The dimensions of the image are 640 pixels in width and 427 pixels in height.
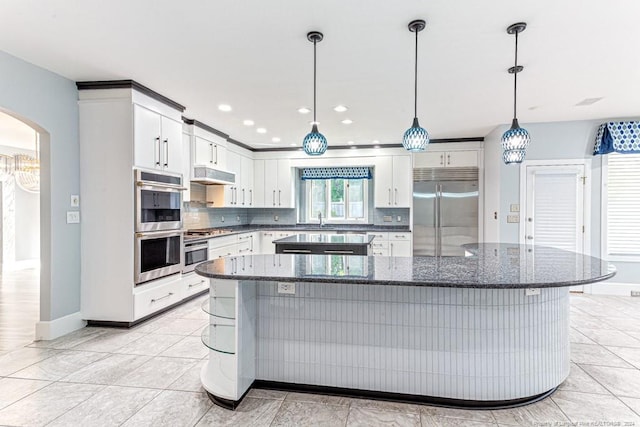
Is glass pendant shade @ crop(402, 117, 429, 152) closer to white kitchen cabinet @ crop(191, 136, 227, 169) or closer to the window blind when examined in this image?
white kitchen cabinet @ crop(191, 136, 227, 169)

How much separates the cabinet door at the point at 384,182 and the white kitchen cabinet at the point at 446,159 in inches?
18.9

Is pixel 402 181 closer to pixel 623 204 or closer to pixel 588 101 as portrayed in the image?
pixel 588 101

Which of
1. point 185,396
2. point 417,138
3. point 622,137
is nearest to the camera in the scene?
point 185,396

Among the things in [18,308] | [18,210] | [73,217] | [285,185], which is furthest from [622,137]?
[18,210]

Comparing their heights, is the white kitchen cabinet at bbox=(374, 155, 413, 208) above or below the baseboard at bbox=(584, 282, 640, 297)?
above

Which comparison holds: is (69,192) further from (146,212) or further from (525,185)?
(525,185)

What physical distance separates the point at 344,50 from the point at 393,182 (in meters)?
3.85

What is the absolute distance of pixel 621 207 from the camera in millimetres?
4789

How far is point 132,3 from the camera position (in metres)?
2.10

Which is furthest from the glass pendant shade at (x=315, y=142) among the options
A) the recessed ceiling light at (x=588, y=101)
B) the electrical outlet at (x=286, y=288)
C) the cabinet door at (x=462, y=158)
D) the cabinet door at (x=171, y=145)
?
the cabinet door at (x=462, y=158)

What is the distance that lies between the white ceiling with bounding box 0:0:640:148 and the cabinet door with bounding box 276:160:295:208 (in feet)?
8.08

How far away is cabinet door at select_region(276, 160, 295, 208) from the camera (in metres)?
6.75

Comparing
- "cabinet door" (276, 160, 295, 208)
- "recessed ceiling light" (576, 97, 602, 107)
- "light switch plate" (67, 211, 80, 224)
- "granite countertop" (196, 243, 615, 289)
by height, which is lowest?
"granite countertop" (196, 243, 615, 289)

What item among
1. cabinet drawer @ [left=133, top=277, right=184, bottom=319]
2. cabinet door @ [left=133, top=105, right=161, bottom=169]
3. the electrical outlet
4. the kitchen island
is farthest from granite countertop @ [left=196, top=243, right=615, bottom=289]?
cabinet door @ [left=133, top=105, right=161, bottom=169]
